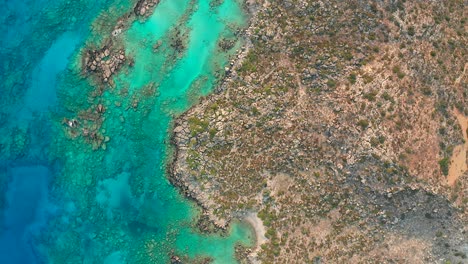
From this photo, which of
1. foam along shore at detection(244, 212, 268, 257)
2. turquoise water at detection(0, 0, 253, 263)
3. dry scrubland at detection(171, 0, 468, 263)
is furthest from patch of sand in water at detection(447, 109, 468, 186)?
turquoise water at detection(0, 0, 253, 263)

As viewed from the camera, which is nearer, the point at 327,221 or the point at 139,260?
the point at 327,221

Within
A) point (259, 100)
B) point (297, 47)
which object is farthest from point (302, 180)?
point (297, 47)

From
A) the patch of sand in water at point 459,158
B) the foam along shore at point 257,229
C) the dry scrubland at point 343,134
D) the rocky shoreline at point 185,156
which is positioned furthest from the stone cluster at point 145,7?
the patch of sand in water at point 459,158

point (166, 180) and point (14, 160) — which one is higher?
point (14, 160)

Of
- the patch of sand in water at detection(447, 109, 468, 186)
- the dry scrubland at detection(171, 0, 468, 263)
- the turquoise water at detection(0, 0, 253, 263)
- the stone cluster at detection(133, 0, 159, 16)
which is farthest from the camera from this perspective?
the stone cluster at detection(133, 0, 159, 16)

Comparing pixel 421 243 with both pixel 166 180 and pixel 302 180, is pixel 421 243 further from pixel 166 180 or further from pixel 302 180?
pixel 166 180

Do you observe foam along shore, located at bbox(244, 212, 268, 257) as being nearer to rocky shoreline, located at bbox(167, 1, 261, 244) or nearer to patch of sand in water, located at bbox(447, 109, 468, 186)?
rocky shoreline, located at bbox(167, 1, 261, 244)
